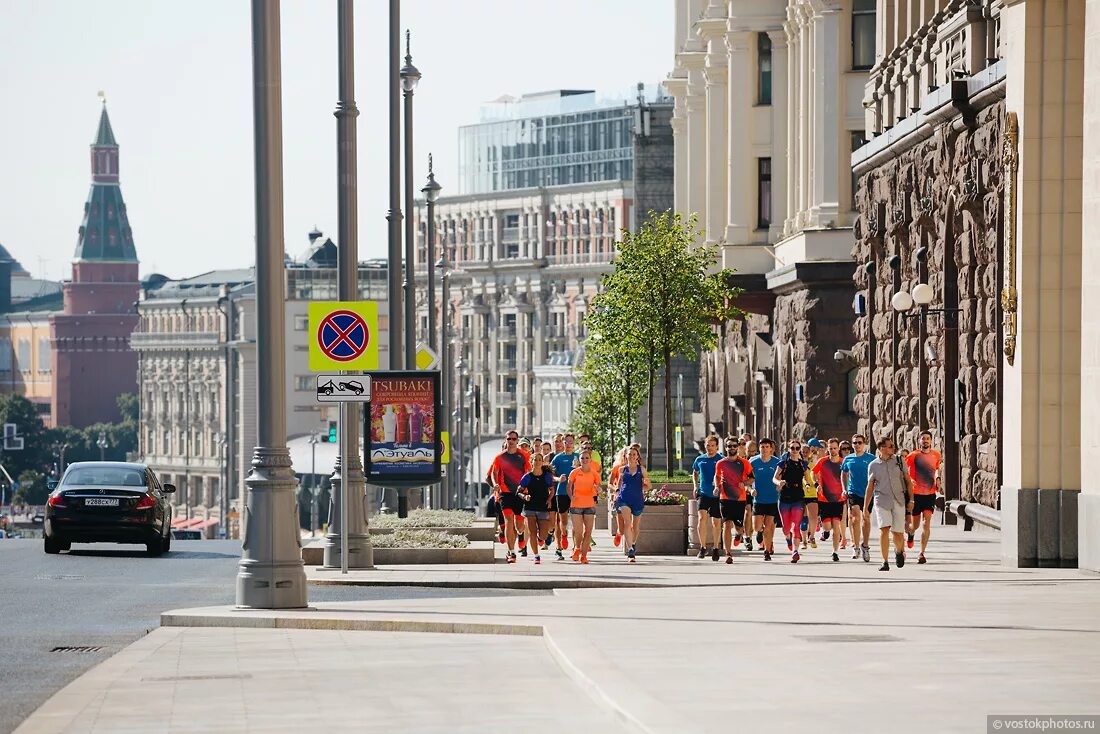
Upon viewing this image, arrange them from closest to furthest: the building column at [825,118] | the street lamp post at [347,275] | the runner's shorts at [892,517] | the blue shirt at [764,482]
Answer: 1. the street lamp post at [347,275]
2. the runner's shorts at [892,517]
3. the blue shirt at [764,482]
4. the building column at [825,118]

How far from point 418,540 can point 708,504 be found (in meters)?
3.79

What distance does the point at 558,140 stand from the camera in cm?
18838

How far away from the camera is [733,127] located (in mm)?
64250

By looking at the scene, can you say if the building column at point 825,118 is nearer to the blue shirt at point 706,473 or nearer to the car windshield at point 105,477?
the car windshield at point 105,477

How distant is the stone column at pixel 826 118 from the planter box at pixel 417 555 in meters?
24.5

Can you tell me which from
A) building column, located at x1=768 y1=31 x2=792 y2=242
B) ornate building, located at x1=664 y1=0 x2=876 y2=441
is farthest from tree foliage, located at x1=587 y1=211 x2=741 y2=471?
building column, located at x1=768 y1=31 x2=792 y2=242

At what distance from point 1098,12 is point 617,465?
31.2 feet

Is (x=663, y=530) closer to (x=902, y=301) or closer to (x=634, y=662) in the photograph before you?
(x=902, y=301)

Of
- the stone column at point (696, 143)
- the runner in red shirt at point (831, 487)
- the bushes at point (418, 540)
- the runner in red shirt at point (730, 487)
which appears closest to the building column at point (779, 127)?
the stone column at point (696, 143)

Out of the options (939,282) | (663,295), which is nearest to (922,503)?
(939,282)

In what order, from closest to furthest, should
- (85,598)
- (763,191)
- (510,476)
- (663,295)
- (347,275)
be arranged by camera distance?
(85,598) → (347,275) → (510,476) → (663,295) → (763,191)

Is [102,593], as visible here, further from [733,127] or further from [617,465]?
[733,127]

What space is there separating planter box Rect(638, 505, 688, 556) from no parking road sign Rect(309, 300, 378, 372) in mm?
8463

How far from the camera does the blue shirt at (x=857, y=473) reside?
29.7 meters
